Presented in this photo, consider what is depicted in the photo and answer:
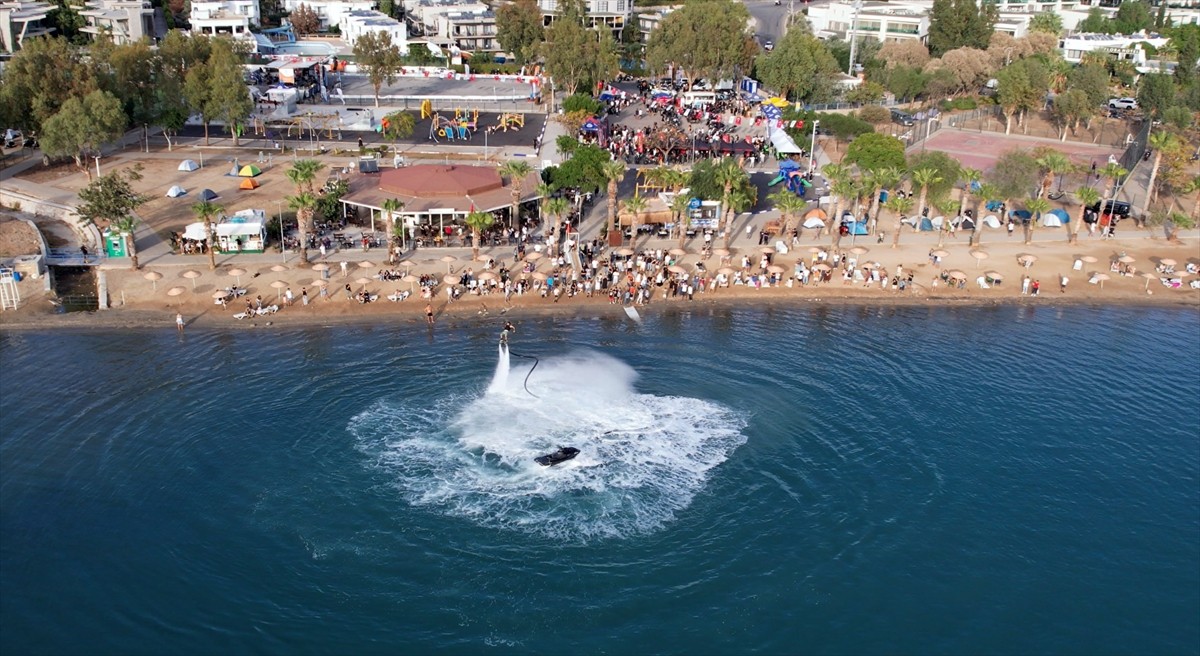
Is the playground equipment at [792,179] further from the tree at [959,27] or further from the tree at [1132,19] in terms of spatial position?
the tree at [1132,19]

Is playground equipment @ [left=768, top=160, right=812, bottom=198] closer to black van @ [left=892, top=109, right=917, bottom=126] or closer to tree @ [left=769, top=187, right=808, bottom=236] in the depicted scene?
tree @ [left=769, top=187, right=808, bottom=236]

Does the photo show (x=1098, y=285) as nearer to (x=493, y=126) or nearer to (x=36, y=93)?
(x=493, y=126)

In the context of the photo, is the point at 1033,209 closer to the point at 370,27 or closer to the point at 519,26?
the point at 519,26

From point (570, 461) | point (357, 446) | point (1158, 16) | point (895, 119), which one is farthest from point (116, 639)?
point (1158, 16)

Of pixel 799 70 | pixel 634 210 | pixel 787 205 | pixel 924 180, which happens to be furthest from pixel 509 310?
pixel 799 70

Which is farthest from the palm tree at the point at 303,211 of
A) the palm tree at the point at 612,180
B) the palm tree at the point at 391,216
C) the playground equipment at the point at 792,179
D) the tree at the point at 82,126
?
the playground equipment at the point at 792,179

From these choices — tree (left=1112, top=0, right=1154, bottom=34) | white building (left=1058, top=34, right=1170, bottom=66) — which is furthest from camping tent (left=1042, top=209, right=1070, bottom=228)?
tree (left=1112, top=0, right=1154, bottom=34)

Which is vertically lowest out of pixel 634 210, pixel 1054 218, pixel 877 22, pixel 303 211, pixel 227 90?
pixel 1054 218
